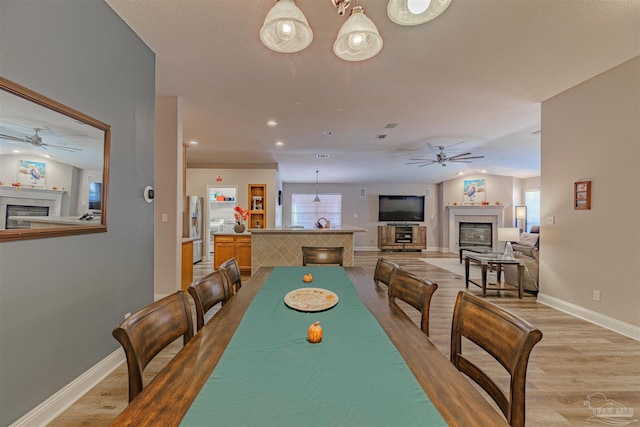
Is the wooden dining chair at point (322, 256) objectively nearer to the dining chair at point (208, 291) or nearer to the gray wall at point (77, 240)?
the dining chair at point (208, 291)

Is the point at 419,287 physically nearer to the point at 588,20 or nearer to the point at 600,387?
the point at 600,387

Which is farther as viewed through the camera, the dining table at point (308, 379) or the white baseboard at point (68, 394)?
the white baseboard at point (68, 394)

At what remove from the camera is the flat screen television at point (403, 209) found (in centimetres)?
1035

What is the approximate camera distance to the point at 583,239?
337 centimetres

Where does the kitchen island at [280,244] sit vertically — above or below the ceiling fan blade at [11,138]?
below

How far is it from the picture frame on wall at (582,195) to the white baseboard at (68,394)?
16.9 feet

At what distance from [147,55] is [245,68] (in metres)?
0.90

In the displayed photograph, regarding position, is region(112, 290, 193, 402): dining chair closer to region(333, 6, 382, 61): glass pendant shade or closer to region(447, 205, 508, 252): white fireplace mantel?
region(333, 6, 382, 61): glass pendant shade

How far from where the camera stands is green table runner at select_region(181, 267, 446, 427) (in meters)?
0.64

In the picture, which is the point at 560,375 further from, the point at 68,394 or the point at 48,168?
the point at 48,168

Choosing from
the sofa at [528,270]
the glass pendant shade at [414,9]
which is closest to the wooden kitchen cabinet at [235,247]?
the sofa at [528,270]

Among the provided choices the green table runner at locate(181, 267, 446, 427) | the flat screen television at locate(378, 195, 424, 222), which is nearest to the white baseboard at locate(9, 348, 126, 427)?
the green table runner at locate(181, 267, 446, 427)

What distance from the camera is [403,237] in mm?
10195

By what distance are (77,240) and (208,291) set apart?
1.16m
